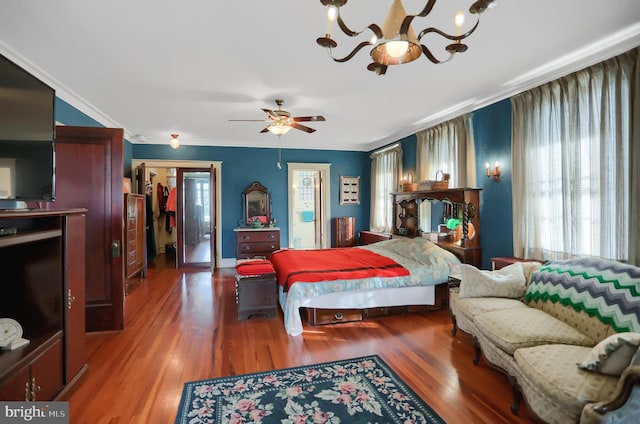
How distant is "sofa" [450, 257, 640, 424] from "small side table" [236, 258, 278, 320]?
1.95m

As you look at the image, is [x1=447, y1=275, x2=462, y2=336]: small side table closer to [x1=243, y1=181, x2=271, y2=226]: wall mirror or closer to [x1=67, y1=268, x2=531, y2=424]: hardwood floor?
[x1=67, y1=268, x2=531, y2=424]: hardwood floor

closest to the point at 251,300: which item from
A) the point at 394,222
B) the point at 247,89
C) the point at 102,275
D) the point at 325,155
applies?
the point at 102,275

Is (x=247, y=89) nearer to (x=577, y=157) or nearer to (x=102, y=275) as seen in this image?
(x=102, y=275)

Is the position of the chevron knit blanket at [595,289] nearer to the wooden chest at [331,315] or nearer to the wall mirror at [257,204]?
the wooden chest at [331,315]

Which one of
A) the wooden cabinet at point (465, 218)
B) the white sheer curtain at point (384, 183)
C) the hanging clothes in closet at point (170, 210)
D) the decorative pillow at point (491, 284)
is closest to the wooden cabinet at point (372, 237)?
the white sheer curtain at point (384, 183)

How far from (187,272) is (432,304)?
445 cm

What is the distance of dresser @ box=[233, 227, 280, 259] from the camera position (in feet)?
19.6

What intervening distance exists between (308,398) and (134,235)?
4404mm

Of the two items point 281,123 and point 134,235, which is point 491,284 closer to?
point 281,123

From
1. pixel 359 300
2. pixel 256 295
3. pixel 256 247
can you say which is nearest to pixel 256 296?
pixel 256 295

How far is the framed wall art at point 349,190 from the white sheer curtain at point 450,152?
2.07m

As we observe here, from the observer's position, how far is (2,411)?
1.49 metres

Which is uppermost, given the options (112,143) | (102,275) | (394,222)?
(112,143)

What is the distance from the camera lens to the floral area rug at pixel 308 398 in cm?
182
